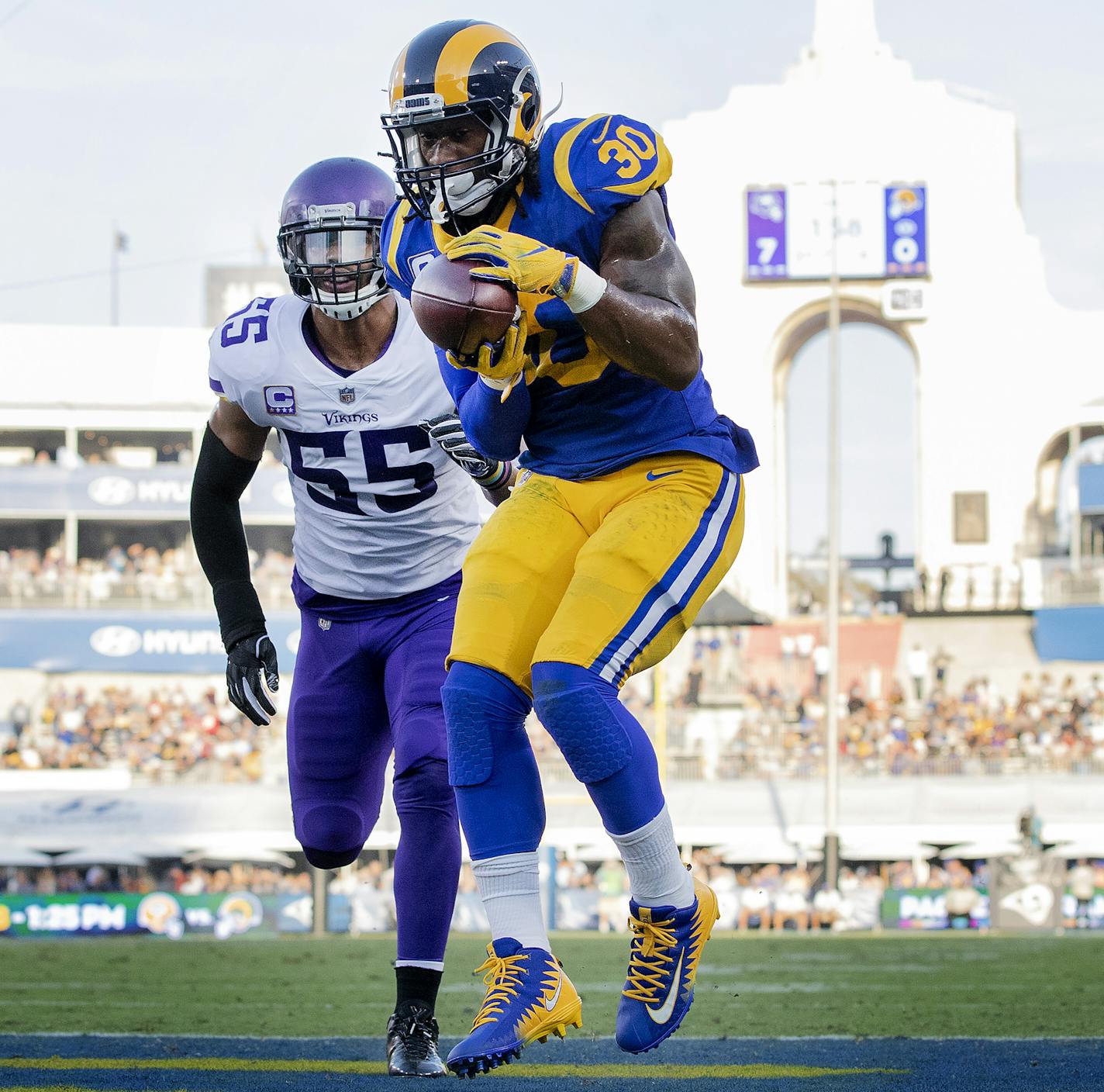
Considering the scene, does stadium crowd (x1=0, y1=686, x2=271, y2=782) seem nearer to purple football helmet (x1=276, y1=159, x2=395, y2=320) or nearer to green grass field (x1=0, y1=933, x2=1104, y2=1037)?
green grass field (x1=0, y1=933, x2=1104, y2=1037)

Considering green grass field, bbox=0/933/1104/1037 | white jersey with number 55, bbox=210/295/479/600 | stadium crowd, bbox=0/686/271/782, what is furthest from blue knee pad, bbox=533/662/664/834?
stadium crowd, bbox=0/686/271/782

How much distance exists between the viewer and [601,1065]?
15.2ft

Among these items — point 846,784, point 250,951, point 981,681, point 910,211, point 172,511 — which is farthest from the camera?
point 910,211

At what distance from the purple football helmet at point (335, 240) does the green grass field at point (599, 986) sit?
2753 mm

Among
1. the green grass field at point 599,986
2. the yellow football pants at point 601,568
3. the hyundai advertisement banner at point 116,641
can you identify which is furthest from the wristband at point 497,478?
the hyundai advertisement banner at point 116,641

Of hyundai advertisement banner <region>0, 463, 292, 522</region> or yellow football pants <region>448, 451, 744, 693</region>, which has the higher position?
hyundai advertisement banner <region>0, 463, 292, 522</region>

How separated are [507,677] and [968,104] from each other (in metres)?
35.8

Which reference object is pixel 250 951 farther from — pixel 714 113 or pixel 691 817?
pixel 714 113

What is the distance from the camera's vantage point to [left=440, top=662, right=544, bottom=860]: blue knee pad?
11.5 ft

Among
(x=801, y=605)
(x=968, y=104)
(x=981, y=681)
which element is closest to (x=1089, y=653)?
(x=981, y=681)

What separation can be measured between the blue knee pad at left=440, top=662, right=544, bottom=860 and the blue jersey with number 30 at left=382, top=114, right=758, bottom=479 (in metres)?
0.52

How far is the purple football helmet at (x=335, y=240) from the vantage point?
455 cm

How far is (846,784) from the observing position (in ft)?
75.7

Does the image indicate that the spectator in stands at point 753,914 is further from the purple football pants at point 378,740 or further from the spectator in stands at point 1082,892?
the purple football pants at point 378,740
